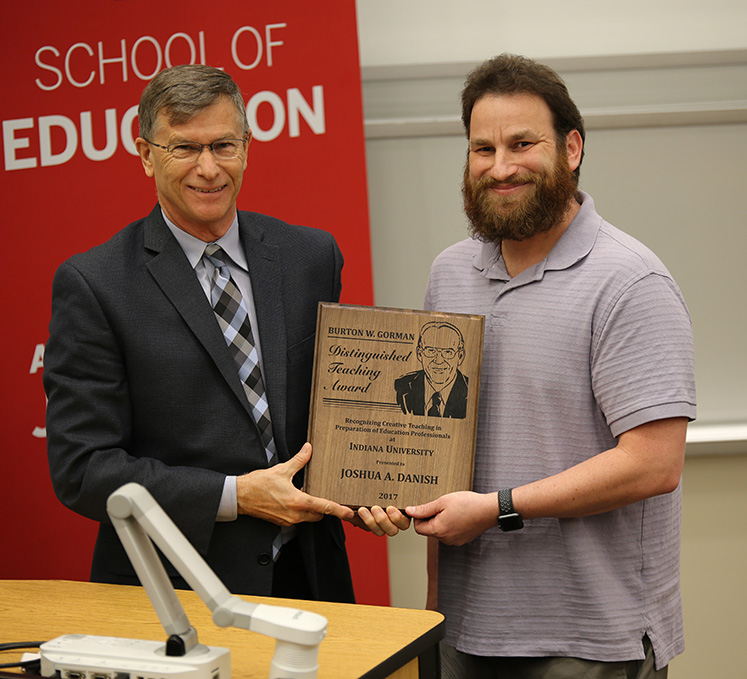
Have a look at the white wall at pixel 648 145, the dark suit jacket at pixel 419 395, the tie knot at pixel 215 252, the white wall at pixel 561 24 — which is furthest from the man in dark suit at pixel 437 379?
the white wall at pixel 561 24

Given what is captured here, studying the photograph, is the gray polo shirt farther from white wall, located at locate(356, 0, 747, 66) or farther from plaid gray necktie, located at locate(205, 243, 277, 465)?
white wall, located at locate(356, 0, 747, 66)

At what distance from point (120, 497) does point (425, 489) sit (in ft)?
2.83

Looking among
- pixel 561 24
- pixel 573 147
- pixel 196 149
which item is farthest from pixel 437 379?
pixel 561 24

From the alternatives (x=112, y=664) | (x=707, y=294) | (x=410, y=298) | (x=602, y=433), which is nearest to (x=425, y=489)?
(x=602, y=433)

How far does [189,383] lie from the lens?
6.48 feet

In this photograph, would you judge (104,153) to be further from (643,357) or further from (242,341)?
(643,357)

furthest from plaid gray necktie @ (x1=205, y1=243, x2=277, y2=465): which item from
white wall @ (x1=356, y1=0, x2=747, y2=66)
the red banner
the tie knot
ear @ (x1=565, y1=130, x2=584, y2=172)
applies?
white wall @ (x1=356, y1=0, x2=747, y2=66)

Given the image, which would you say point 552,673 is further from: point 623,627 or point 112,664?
point 112,664

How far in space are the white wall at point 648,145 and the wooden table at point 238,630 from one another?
206 centimetres

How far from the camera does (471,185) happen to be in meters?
2.06

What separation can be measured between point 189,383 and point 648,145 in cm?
231

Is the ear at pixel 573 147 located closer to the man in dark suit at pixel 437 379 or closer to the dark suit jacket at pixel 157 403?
the man in dark suit at pixel 437 379

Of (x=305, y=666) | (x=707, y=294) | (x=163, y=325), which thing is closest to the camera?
(x=305, y=666)

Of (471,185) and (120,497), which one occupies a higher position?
(471,185)
